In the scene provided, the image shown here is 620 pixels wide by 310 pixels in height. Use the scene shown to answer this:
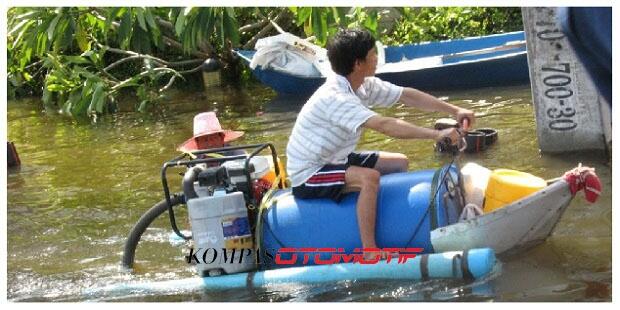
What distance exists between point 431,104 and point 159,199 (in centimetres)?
339

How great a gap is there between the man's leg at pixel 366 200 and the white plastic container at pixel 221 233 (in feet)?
2.30

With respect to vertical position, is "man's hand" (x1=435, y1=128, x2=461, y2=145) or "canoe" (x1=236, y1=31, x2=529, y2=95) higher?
"man's hand" (x1=435, y1=128, x2=461, y2=145)

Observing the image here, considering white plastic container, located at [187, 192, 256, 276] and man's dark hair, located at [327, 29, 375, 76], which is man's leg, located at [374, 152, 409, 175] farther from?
white plastic container, located at [187, 192, 256, 276]

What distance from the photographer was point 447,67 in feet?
41.6

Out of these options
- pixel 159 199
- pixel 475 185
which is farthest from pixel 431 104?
pixel 159 199

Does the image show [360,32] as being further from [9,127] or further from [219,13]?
[9,127]

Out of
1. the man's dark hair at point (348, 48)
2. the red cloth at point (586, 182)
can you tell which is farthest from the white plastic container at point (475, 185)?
→ the man's dark hair at point (348, 48)

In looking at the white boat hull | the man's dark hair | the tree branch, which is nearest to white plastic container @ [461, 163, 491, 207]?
the white boat hull

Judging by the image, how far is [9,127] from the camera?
1408cm

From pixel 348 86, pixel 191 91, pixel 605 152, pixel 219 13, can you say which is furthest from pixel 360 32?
pixel 191 91

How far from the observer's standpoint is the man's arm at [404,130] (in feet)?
15.6

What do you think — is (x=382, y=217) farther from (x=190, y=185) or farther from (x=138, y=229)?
(x=138, y=229)

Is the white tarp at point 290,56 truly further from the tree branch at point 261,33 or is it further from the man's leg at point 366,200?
the man's leg at point 366,200

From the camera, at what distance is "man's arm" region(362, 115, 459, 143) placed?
4.77m
